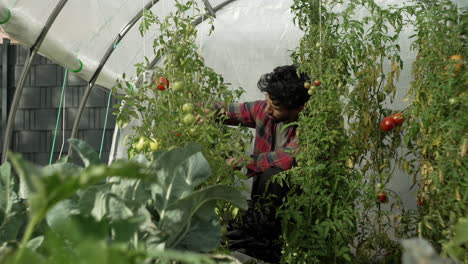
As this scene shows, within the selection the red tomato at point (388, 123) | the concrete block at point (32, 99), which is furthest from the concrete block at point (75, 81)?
the red tomato at point (388, 123)

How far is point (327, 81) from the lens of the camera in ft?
7.54

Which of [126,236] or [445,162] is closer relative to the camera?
[126,236]

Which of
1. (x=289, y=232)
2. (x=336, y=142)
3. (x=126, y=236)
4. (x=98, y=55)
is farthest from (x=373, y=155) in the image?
(x=126, y=236)

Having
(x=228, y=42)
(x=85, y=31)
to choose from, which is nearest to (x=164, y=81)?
(x=85, y=31)

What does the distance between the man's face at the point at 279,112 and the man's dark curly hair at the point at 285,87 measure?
0.08 feet

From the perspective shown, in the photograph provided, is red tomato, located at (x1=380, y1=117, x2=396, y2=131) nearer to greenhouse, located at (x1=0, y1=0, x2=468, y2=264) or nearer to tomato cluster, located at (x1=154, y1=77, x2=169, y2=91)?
greenhouse, located at (x1=0, y1=0, x2=468, y2=264)

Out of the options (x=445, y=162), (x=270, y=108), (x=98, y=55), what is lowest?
(x=445, y=162)

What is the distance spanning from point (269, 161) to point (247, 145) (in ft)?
1.95

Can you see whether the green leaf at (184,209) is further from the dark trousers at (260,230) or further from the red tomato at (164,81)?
the dark trousers at (260,230)

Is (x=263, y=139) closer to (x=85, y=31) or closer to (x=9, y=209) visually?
(x=85, y=31)

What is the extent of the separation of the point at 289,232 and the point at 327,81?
663mm

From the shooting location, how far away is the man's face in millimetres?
2686

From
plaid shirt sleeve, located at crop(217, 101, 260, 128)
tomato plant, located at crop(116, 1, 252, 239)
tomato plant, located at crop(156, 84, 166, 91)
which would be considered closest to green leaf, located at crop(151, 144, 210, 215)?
tomato plant, located at crop(116, 1, 252, 239)

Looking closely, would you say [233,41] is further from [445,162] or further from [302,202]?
[445,162]
